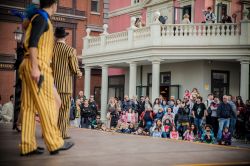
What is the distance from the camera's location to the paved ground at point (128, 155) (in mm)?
4523

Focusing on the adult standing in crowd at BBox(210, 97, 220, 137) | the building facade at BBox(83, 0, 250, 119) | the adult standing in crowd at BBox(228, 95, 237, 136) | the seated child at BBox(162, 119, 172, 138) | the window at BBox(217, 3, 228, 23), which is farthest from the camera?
the window at BBox(217, 3, 228, 23)

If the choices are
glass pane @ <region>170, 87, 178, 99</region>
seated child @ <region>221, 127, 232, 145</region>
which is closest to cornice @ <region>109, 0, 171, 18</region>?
glass pane @ <region>170, 87, 178, 99</region>

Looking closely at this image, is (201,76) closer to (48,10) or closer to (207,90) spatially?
(207,90)

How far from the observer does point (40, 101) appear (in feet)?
16.3

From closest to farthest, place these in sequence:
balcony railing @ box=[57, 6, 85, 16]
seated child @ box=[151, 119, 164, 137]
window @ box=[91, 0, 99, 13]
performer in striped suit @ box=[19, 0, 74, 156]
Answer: performer in striped suit @ box=[19, 0, 74, 156] → seated child @ box=[151, 119, 164, 137] → balcony railing @ box=[57, 6, 85, 16] → window @ box=[91, 0, 99, 13]

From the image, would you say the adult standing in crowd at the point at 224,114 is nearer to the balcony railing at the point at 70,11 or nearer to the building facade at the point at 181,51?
the building facade at the point at 181,51

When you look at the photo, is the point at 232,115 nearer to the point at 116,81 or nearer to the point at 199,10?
the point at 199,10

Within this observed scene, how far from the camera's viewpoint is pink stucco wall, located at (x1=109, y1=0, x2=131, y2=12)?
33125 mm

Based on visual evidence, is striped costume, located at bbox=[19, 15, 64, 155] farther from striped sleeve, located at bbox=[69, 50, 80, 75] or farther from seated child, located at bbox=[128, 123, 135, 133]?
seated child, located at bbox=[128, 123, 135, 133]

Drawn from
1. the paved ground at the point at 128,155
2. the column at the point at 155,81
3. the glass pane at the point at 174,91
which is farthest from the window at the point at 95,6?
the paved ground at the point at 128,155

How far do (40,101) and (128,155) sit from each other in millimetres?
1156

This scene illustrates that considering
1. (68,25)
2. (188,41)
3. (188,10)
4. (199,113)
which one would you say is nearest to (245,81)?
(188,41)

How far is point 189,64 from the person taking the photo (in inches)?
977

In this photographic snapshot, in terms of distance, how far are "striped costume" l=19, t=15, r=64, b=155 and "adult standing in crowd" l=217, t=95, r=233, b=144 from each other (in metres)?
11.1
